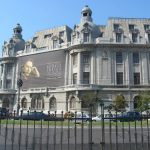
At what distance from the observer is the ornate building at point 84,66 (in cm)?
5012

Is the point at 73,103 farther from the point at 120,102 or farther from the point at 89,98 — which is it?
the point at 120,102

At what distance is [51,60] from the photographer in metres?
55.3

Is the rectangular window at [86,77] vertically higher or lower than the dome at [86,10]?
lower

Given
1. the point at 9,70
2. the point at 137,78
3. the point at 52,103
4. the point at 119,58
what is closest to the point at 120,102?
the point at 137,78

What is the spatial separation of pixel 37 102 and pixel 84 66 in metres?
12.8

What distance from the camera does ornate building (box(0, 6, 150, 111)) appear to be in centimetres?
5012

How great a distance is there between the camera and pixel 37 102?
5631 centimetres

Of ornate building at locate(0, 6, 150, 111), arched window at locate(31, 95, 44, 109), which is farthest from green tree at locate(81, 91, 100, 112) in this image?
arched window at locate(31, 95, 44, 109)

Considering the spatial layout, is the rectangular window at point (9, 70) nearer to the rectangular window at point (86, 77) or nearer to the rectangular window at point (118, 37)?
the rectangular window at point (86, 77)

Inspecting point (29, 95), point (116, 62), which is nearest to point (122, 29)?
point (116, 62)

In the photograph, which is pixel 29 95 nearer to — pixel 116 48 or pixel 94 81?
pixel 94 81

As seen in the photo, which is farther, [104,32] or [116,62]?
[104,32]

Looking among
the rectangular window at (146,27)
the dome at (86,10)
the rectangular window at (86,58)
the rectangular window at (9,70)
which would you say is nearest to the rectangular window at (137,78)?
the rectangular window at (86,58)

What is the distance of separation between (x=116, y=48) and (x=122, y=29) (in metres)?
5.49
